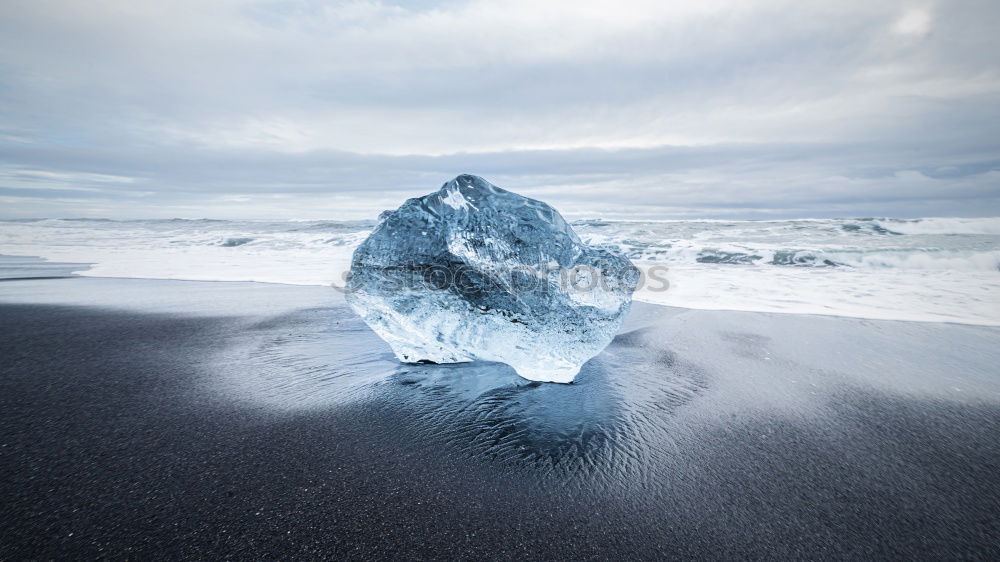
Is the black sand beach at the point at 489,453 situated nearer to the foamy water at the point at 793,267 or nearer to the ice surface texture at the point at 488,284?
the ice surface texture at the point at 488,284

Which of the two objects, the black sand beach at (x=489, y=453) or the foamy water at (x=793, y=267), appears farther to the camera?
the foamy water at (x=793, y=267)

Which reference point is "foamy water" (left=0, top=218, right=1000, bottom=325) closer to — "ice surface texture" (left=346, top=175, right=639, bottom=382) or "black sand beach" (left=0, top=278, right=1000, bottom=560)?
"ice surface texture" (left=346, top=175, right=639, bottom=382)

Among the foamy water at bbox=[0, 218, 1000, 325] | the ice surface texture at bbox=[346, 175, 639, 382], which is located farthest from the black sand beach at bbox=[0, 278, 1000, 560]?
the foamy water at bbox=[0, 218, 1000, 325]

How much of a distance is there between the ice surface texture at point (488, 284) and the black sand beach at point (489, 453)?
0.23 metres

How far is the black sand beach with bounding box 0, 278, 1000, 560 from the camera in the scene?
150cm

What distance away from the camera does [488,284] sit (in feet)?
10.3

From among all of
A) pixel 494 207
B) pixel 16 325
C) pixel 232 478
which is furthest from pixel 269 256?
pixel 232 478

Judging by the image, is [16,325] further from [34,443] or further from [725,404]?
[725,404]

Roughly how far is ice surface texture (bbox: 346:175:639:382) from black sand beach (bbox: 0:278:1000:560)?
0.76 feet

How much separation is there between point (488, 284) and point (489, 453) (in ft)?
4.33

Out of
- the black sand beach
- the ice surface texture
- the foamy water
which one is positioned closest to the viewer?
the black sand beach

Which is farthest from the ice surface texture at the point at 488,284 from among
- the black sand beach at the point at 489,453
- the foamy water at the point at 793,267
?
the foamy water at the point at 793,267

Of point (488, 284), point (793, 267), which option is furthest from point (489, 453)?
point (793, 267)

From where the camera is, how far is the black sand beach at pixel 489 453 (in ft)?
4.91
